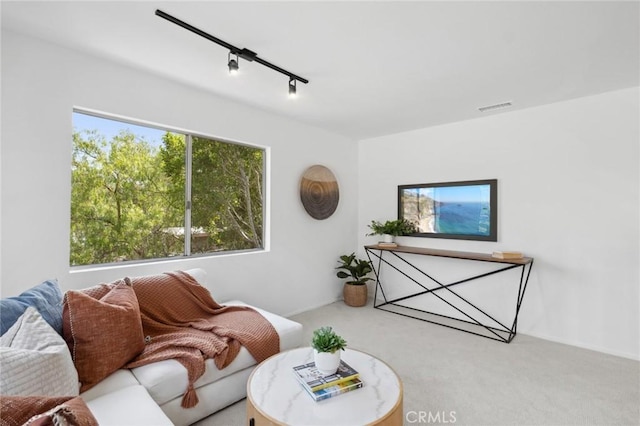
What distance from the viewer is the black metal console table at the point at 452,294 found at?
3.29 metres

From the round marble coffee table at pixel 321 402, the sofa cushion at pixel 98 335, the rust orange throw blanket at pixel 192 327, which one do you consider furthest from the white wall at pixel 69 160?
the round marble coffee table at pixel 321 402

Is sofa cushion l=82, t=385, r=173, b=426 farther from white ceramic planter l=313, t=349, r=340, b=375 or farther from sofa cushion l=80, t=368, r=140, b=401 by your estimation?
white ceramic planter l=313, t=349, r=340, b=375

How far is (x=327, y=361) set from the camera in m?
1.65

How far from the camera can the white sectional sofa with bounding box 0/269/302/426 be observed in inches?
55.9

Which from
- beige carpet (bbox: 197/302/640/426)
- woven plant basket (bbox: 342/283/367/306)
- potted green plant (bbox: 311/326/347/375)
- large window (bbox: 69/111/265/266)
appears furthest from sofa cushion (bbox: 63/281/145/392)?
woven plant basket (bbox: 342/283/367/306)

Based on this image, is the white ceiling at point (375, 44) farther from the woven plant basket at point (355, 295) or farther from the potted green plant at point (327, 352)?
the woven plant basket at point (355, 295)

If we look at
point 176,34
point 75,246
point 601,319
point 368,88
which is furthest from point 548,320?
point 75,246

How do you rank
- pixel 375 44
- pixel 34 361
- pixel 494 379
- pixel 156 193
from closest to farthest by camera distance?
pixel 34 361
pixel 375 44
pixel 494 379
pixel 156 193

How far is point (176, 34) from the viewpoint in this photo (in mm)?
2070

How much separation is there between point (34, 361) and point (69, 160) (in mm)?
1651

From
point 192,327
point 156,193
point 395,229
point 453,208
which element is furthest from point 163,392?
point 453,208

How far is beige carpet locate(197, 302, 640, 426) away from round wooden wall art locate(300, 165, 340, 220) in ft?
4.56

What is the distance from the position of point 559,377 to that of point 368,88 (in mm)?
2790

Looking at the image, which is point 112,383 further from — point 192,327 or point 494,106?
point 494,106
